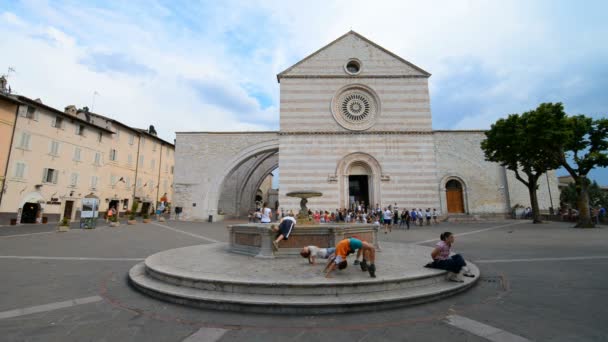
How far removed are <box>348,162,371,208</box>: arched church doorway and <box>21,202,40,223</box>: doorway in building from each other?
2685 cm

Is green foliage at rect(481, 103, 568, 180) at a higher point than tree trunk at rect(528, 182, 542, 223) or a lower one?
higher

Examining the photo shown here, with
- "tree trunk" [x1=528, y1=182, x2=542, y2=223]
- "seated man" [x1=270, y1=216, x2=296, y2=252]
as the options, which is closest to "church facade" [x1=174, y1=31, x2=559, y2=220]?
"tree trunk" [x1=528, y1=182, x2=542, y2=223]

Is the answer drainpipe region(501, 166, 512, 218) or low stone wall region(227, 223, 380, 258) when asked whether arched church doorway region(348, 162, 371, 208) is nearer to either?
drainpipe region(501, 166, 512, 218)

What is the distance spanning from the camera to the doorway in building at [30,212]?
73.7 feet

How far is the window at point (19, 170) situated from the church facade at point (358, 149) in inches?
445

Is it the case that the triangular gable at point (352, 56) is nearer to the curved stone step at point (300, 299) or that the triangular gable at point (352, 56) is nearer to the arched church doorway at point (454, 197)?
the arched church doorway at point (454, 197)

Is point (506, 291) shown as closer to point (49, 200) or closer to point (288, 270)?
point (288, 270)

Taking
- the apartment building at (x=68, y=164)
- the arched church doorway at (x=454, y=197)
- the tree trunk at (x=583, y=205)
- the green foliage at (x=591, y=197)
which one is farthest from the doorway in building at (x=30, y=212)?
the green foliage at (x=591, y=197)

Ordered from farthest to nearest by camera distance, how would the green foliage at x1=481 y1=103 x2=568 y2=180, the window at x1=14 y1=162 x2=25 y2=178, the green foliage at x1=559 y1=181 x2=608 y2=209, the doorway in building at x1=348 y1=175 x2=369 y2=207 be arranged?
the green foliage at x1=559 y1=181 x2=608 y2=209 < the doorway in building at x1=348 y1=175 x2=369 y2=207 < the window at x1=14 y1=162 x2=25 y2=178 < the green foliage at x1=481 y1=103 x2=568 y2=180

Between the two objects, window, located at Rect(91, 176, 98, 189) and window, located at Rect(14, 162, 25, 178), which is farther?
window, located at Rect(91, 176, 98, 189)

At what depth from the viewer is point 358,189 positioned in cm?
2448

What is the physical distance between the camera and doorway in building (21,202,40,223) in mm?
22453

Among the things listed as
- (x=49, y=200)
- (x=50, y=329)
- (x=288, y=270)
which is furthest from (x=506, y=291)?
(x=49, y=200)

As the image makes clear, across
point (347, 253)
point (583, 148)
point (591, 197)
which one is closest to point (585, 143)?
point (583, 148)
